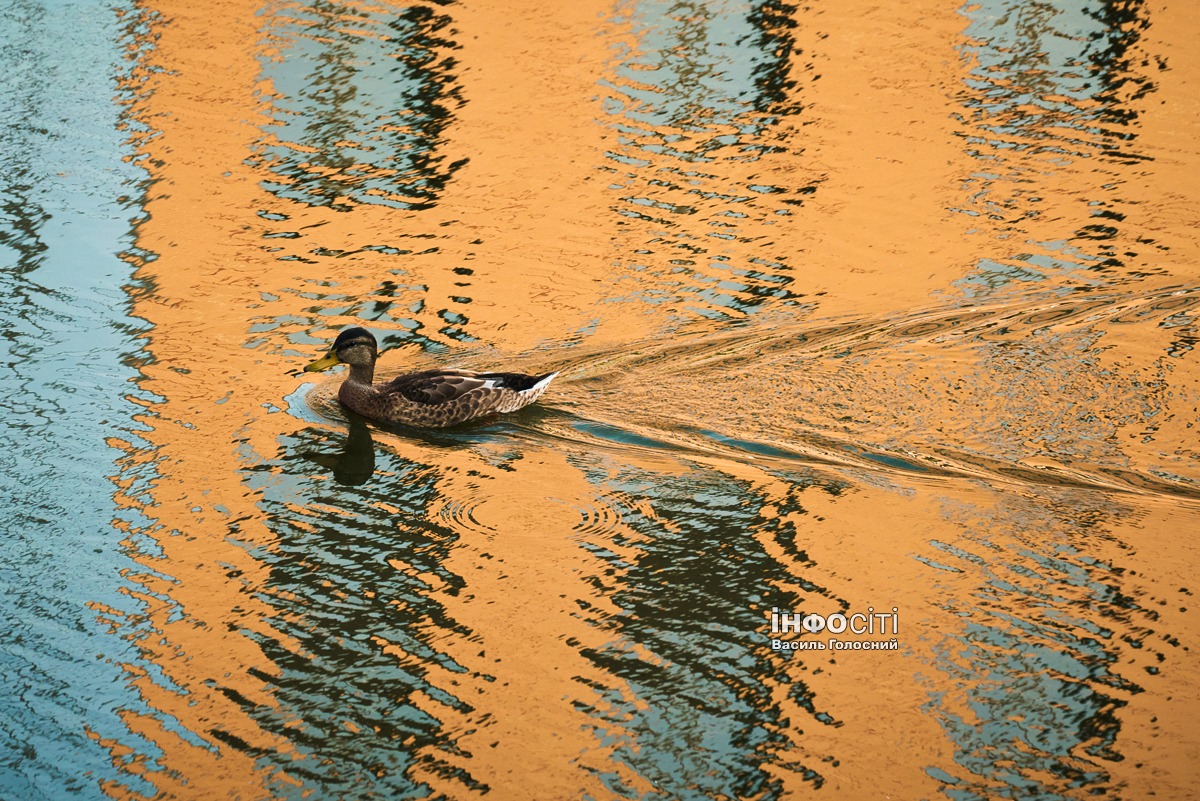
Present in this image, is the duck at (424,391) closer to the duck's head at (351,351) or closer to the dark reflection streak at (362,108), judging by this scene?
the duck's head at (351,351)

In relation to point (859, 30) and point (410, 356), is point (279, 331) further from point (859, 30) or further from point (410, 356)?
point (859, 30)

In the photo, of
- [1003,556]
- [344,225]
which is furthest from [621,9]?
[1003,556]

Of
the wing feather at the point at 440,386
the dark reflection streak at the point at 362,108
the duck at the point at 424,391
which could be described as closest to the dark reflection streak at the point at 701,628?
the duck at the point at 424,391

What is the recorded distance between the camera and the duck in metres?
8.41

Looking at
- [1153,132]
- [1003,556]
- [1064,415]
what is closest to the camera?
[1003,556]

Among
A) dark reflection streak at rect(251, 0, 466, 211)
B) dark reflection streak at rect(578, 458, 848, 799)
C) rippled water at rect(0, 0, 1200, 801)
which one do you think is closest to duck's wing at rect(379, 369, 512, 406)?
rippled water at rect(0, 0, 1200, 801)

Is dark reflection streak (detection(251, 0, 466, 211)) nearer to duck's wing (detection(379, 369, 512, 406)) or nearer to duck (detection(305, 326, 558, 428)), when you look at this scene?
duck (detection(305, 326, 558, 428))

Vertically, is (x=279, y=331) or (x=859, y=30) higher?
(x=859, y=30)

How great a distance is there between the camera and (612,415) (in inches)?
332

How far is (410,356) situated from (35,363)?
99.7 inches

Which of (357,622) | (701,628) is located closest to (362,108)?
(357,622)

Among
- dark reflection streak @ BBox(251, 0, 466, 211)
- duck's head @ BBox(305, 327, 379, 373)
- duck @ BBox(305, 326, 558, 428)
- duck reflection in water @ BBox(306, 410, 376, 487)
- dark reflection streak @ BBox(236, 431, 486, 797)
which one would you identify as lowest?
dark reflection streak @ BBox(236, 431, 486, 797)

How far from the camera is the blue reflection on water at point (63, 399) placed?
5.83 meters

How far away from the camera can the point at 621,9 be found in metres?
16.2
